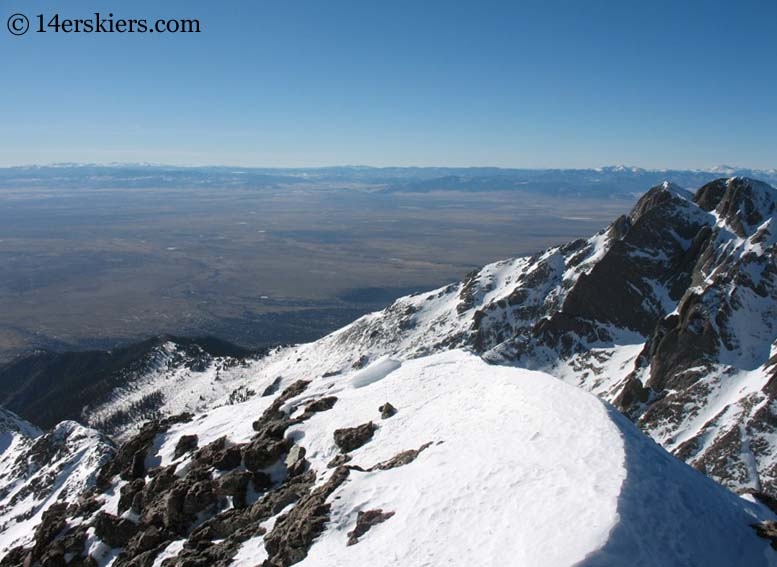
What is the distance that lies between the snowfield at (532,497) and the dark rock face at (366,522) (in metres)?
0.37

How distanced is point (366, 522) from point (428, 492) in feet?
9.97

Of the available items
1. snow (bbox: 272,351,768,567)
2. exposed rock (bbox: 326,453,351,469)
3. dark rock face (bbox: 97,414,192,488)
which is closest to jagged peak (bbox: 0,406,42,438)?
dark rock face (bbox: 97,414,192,488)

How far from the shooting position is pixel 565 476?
23344 millimetres

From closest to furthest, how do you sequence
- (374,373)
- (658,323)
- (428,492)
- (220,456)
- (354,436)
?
(428,492) < (354,436) < (220,456) < (374,373) < (658,323)

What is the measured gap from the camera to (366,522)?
24.7 metres

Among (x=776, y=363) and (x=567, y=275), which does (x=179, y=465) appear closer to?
(x=776, y=363)

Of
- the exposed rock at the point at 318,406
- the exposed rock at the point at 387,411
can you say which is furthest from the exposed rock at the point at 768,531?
the exposed rock at the point at 318,406

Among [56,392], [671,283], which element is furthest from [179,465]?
[56,392]

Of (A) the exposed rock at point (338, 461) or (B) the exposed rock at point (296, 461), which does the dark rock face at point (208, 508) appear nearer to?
(B) the exposed rock at point (296, 461)

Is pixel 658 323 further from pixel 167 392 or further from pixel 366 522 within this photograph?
pixel 167 392

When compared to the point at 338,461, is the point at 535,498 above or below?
above

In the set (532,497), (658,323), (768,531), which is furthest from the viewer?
(658,323)

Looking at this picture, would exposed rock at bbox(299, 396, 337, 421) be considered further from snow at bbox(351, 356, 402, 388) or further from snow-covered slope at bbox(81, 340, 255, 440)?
snow-covered slope at bbox(81, 340, 255, 440)

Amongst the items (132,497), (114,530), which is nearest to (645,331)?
(132,497)
